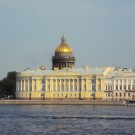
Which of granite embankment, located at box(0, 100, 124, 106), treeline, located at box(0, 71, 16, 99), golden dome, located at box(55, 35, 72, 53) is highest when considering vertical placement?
golden dome, located at box(55, 35, 72, 53)

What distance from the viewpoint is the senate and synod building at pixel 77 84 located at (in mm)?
120938

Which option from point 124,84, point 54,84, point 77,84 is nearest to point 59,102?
point 77,84

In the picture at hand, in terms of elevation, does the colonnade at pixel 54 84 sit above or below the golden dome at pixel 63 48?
below

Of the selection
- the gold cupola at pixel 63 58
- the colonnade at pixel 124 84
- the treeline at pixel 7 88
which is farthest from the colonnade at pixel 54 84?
the gold cupola at pixel 63 58

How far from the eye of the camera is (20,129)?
51125 mm

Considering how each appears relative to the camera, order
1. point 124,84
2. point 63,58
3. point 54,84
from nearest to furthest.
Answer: point 124,84, point 54,84, point 63,58

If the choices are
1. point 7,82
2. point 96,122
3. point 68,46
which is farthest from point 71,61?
point 96,122

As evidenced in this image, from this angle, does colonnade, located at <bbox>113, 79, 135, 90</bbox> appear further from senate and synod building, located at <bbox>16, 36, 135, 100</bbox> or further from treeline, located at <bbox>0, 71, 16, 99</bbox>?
treeline, located at <bbox>0, 71, 16, 99</bbox>

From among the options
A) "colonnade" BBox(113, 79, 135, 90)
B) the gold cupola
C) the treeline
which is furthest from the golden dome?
"colonnade" BBox(113, 79, 135, 90)

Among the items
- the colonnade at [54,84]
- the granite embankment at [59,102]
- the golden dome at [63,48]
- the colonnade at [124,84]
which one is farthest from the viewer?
the golden dome at [63,48]

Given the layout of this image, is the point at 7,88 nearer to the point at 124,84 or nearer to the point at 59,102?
the point at 59,102

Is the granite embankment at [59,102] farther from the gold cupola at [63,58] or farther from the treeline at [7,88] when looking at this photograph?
the gold cupola at [63,58]

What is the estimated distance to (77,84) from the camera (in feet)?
399

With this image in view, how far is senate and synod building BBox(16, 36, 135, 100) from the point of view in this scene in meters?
121
